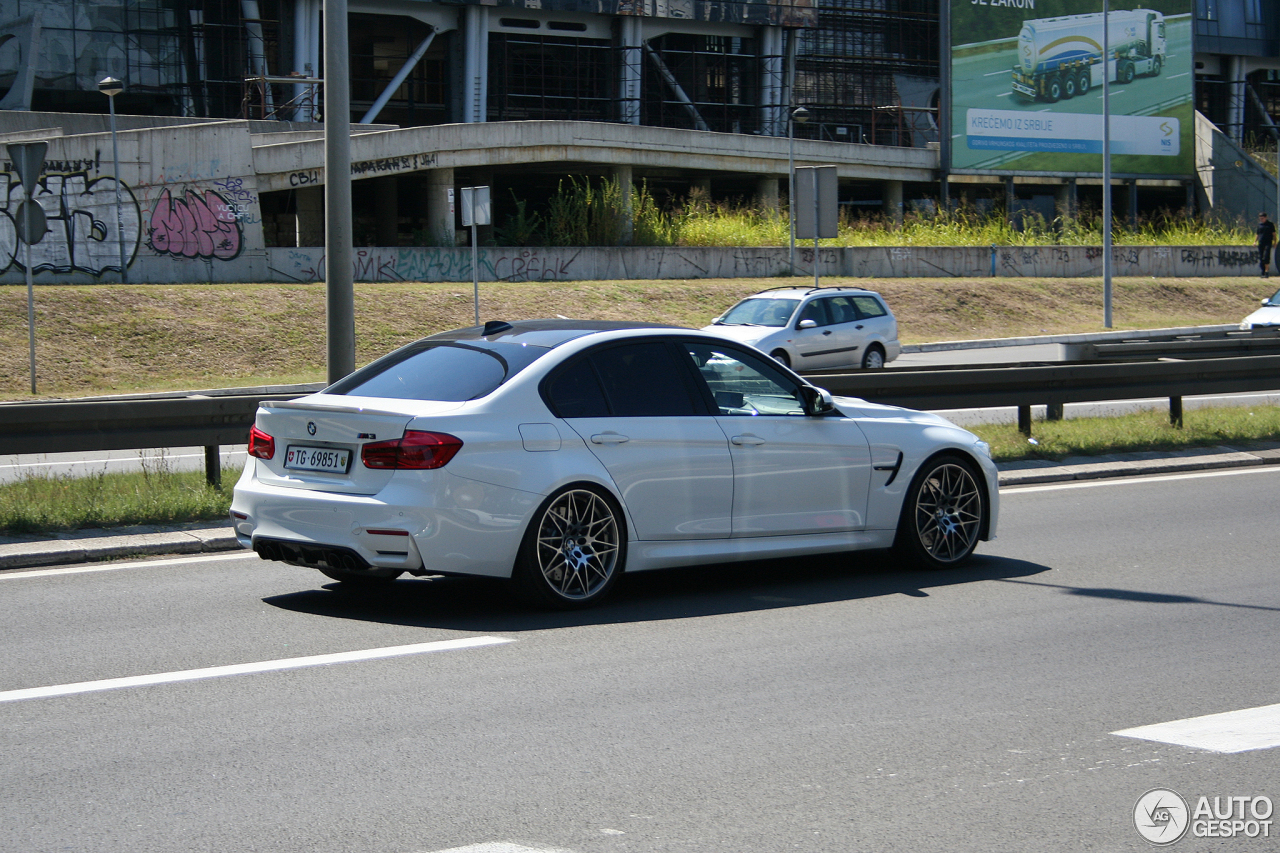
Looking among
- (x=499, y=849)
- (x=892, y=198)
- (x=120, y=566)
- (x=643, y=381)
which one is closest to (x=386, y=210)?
(x=892, y=198)

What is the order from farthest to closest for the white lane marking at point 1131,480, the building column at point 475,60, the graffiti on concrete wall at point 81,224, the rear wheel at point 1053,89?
the rear wheel at point 1053,89
the building column at point 475,60
the graffiti on concrete wall at point 81,224
the white lane marking at point 1131,480

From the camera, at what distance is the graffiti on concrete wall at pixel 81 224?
99.0 feet

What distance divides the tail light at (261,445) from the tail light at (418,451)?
2.76 ft

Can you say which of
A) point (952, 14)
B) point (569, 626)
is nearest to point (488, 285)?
point (569, 626)

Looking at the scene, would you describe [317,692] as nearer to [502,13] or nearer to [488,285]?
[488,285]

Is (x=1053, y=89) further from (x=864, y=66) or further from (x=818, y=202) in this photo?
(x=818, y=202)

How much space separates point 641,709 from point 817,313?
18702 millimetres

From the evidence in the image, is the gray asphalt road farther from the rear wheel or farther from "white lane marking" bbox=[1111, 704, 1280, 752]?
the rear wheel

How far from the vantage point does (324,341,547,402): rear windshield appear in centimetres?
723

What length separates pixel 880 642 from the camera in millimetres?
6707

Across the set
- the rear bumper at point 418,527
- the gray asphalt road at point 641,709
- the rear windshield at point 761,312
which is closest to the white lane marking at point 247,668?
the gray asphalt road at point 641,709

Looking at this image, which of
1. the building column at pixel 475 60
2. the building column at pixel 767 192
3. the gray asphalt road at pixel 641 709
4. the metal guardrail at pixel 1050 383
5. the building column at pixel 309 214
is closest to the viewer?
the gray asphalt road at pixel 641 709

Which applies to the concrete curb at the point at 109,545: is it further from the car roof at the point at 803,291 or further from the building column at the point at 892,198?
the building column at the point at 892,198

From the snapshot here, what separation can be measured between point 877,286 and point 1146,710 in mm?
32793
